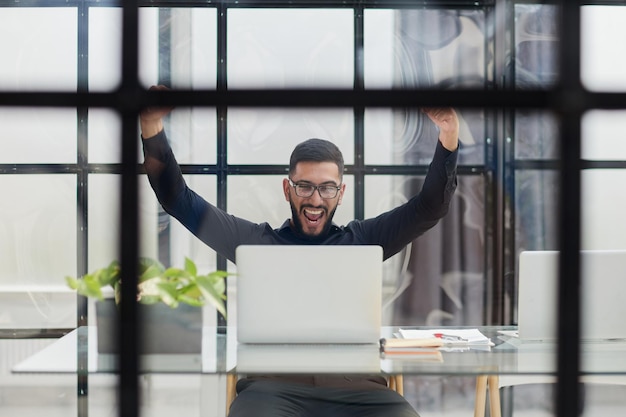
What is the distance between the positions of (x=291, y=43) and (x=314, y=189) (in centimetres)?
125

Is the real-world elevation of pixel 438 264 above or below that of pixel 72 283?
below

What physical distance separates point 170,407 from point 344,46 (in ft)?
6.70

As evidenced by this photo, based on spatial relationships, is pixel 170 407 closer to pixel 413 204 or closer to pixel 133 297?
pixel 413 204

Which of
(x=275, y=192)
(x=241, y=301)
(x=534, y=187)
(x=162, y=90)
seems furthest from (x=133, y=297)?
(x=534, y=187)

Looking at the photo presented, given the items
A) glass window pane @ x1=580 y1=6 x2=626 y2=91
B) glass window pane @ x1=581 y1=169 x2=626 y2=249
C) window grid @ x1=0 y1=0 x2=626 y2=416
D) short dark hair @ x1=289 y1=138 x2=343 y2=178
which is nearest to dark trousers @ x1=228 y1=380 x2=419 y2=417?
short dark hair @ x1=289 y1=138 x2=343 y2=178

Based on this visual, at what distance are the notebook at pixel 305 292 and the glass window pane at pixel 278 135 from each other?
194 centimetres

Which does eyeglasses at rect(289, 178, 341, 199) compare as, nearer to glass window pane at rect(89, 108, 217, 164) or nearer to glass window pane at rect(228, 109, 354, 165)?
glass window pane at rect(228, 109, 354, 165)

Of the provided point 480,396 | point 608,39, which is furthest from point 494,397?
point 608,39

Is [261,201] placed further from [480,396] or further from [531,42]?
[480,396]

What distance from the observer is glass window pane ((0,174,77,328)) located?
3617mm

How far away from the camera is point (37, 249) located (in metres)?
3.64

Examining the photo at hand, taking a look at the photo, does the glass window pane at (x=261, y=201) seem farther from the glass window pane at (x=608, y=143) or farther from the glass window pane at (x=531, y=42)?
the glass window pane at (x=608, y=143)

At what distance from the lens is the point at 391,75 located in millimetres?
3758

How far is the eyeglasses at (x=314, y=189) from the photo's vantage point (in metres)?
2.72
